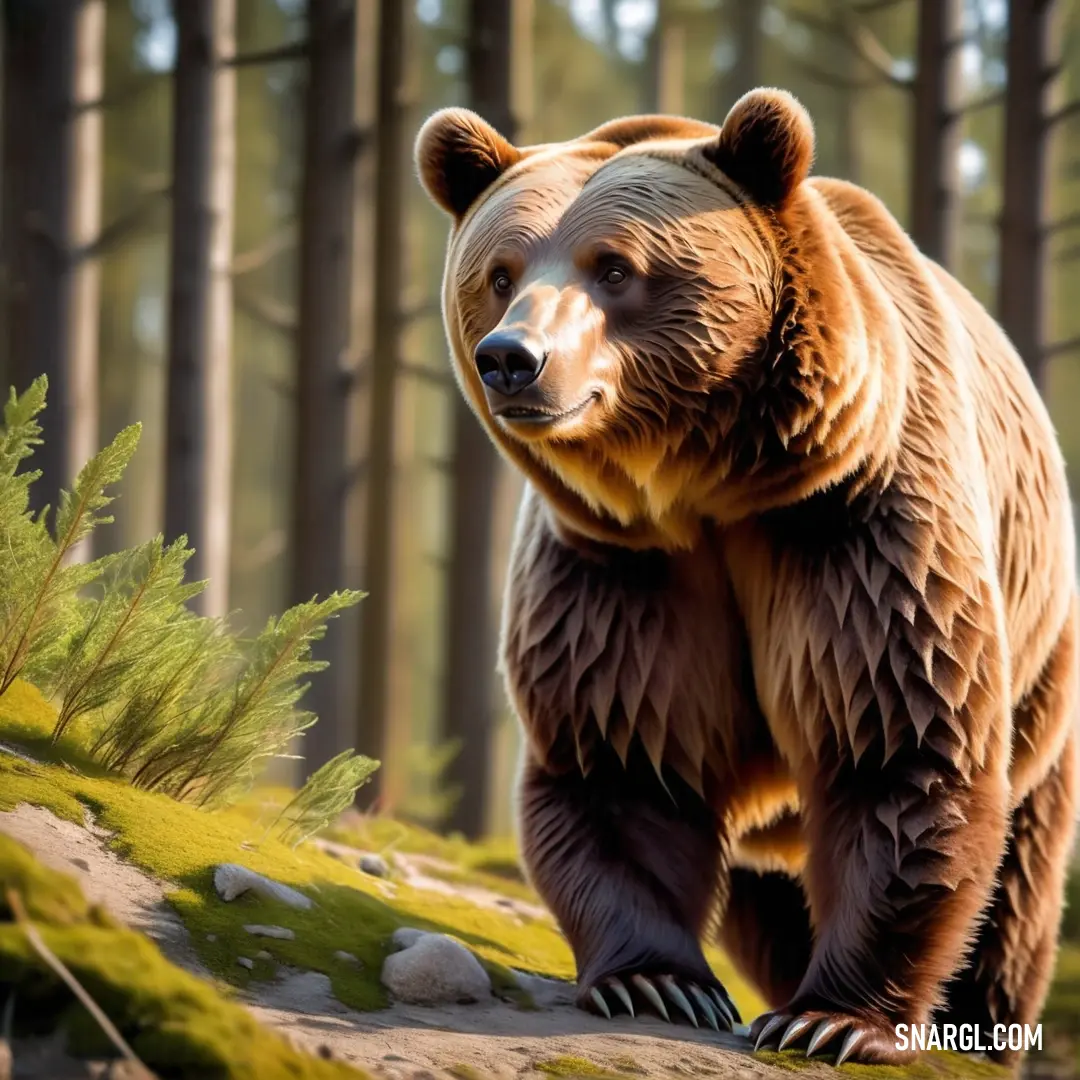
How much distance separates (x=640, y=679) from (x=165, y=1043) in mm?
1813

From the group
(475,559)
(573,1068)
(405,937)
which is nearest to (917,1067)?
(573,1068)

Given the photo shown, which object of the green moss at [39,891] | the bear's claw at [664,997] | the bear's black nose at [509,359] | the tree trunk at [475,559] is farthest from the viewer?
the tree trunk at [475,559]

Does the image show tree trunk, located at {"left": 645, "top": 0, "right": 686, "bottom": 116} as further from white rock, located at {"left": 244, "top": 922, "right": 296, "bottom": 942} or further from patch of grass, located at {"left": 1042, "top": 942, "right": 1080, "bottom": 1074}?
white rock, located at {"left": 244, "top": 922, "right": 296, "bottom": 942}

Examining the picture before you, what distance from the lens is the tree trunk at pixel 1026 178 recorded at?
9320 millimetres

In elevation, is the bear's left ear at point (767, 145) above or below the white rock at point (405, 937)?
above

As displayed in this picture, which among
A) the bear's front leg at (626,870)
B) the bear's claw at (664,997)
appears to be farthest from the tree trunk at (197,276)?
the bear's claw at (664,997)

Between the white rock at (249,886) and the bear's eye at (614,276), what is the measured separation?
1.70 metres

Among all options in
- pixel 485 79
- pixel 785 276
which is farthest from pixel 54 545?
pixel 485 79

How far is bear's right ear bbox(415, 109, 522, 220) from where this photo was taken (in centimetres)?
403

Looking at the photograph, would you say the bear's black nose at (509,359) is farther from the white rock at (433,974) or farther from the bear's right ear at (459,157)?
the white rock at (433,974)

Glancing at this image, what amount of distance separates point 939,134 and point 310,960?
7.28 meters

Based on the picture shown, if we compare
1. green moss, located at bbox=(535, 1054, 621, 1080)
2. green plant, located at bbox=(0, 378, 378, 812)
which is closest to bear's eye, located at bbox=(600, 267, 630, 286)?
green plant, located at bbox=(0, 378, 378, 812)

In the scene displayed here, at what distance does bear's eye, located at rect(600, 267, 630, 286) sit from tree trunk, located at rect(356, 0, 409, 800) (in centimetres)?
724

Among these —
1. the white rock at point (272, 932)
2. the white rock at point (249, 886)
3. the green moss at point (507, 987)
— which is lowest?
the green moss at point (507, 987)
